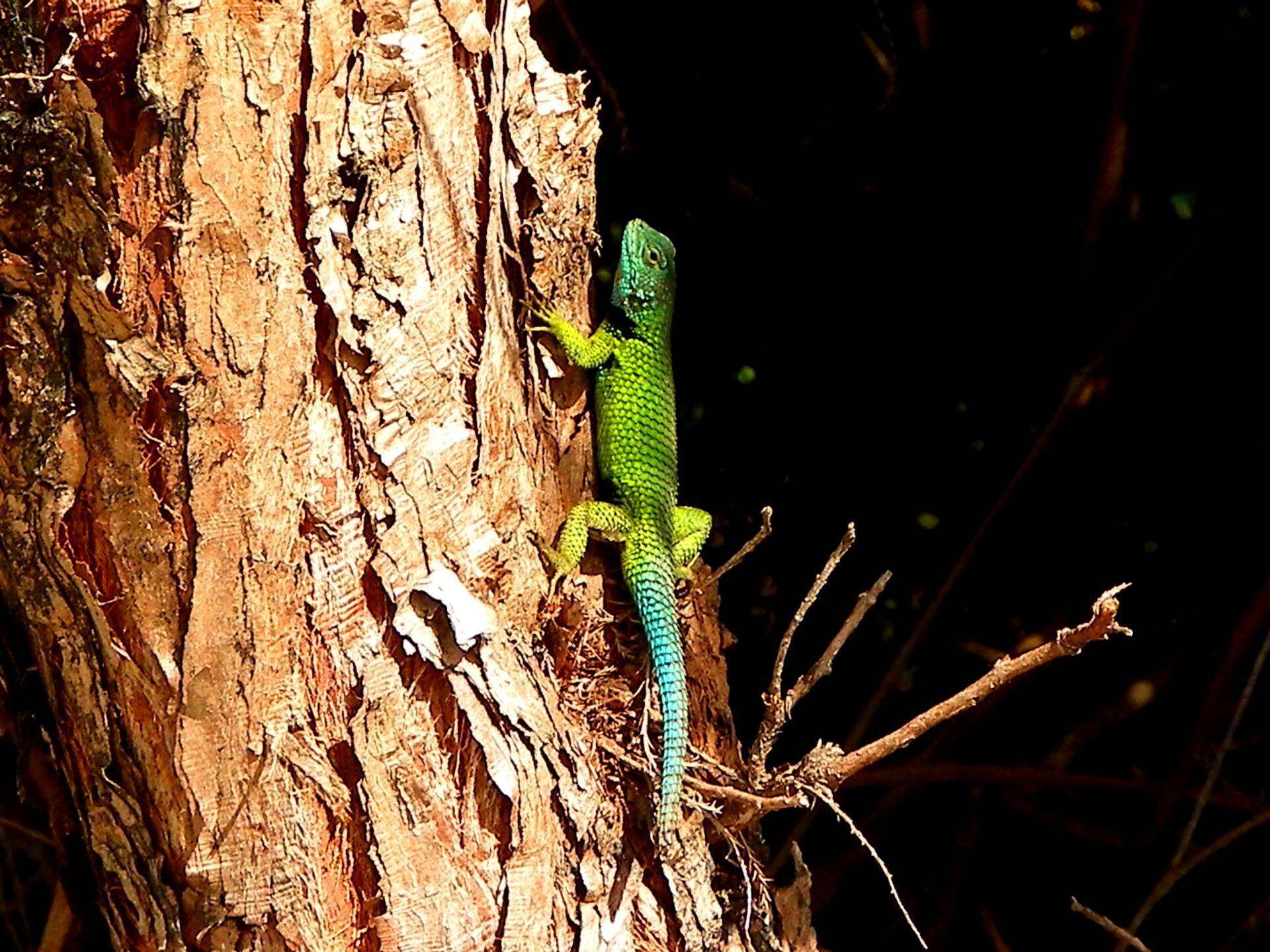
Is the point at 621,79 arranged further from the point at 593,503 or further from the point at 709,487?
the point at 593,503

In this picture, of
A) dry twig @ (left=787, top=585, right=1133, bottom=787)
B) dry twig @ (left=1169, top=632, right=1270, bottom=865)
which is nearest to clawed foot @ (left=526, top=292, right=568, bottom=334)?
dry twig @ (left=787, top=585, right=1133, bottom=787)

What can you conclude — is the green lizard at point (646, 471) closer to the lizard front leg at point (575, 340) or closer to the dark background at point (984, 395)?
the lizard front leg at point (575, 340)

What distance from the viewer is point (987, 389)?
94.5 inches

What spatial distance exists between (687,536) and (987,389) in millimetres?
771

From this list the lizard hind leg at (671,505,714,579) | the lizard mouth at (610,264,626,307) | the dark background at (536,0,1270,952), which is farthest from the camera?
the dark background at (536,0,1270,952)

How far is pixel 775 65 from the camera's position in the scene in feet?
7.66

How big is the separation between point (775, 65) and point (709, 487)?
0.79 meters

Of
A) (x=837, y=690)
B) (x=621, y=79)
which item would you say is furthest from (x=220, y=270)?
(x=837, y=690)

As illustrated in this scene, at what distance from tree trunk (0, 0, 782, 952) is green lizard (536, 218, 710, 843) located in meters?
0.17

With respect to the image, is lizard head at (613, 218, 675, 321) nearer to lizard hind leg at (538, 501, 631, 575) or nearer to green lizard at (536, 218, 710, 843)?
green lizard at (536, 218, 710, 843)

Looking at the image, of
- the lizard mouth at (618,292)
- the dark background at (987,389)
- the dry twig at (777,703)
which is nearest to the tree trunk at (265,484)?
the dry twig at (777,703)

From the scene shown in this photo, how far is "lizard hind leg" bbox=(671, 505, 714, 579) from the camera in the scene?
1772mm

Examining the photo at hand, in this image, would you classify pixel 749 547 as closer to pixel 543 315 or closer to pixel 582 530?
pixel 582 530

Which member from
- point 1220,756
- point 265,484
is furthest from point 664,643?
point 1220,756
